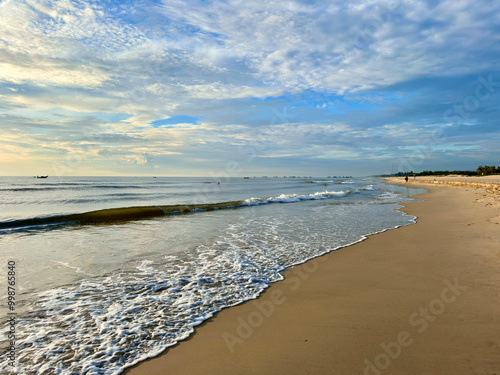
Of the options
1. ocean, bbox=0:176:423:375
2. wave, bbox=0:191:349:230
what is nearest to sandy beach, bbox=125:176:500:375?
ocean, bbox=0:176:423:375

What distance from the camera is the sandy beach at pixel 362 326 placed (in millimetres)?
3299

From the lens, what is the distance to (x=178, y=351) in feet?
12.3

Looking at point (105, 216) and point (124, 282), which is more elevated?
point (105, 216)

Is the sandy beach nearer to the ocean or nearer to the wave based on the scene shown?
the ocean

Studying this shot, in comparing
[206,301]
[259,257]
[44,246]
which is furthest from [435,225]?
[44,246]

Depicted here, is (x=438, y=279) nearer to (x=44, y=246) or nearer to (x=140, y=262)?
(x=140, y=262)

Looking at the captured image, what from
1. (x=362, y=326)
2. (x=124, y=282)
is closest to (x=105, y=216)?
(x=124, y=282)

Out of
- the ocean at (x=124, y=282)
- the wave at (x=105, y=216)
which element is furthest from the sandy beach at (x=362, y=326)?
the wave at (x=105, y=216)

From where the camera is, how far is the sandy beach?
3.30 metres

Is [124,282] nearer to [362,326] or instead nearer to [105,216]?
[362,326]

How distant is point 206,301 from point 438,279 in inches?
200

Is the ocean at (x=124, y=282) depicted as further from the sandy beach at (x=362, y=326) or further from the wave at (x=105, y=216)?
the wave at (x=105, y=216)

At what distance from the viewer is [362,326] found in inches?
161

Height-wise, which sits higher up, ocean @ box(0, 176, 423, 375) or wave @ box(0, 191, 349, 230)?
wave @ box(0, 191, 349, 230)
